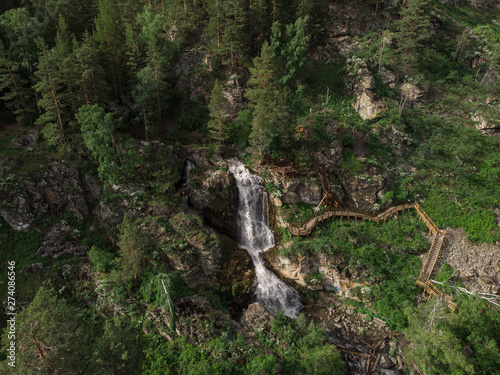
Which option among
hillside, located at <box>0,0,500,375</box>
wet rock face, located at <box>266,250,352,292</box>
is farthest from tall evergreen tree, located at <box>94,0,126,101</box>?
wet rock face, located at <box>266,250,352,292</box>

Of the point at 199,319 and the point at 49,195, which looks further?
the point at 49,195

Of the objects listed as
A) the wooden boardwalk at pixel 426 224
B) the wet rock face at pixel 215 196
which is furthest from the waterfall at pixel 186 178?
the wooden boardwalk at pixel 426 224

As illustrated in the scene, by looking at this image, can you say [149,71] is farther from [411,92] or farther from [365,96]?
[411,92]

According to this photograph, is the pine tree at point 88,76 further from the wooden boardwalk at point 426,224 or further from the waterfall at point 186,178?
the wooden boardwalk at point 426,224

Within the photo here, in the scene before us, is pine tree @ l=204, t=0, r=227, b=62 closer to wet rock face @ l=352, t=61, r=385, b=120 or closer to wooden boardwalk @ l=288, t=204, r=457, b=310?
wet rock face @ l=352, t=61, r=385, b=120

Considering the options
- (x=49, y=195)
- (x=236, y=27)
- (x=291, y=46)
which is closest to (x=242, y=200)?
(x=49, y=195)

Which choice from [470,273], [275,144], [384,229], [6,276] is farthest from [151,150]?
[470,273]

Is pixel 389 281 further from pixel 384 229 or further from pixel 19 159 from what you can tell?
pixel 19 159

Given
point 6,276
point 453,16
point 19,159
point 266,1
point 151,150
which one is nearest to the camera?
point 6,276
